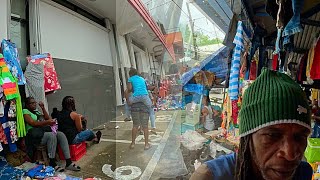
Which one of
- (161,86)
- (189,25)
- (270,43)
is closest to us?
(270,43)

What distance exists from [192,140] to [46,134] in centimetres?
228

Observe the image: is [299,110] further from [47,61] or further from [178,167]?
[47,61]

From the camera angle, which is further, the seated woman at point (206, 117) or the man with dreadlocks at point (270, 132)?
the seated woman at point (206, 117)

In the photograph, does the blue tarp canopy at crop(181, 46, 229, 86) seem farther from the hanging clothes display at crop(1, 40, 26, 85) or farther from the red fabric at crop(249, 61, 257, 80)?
the hanging clothes display at crop(1, 40, 26, 85)

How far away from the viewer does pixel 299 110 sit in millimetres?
793

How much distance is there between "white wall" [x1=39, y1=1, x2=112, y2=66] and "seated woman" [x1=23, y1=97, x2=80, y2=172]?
3.95 feet

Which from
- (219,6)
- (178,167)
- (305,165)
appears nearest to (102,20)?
(219,6)

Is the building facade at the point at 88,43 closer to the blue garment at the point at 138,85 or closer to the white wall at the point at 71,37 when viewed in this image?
the white wall at the point at 71,37

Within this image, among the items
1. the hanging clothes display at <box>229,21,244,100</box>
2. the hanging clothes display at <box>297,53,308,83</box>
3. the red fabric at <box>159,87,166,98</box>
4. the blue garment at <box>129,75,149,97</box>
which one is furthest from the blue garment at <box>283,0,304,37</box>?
the red fabric at <box>159,87,166,98</box>

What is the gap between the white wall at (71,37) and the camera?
15.6 feet

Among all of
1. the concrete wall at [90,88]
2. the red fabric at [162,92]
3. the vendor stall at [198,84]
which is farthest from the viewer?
the concrete wall at [90,88]

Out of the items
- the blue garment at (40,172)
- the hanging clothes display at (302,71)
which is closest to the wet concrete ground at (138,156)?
the blue garment at (40,172)

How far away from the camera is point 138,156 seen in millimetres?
4316

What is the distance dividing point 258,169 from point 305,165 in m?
0.27
